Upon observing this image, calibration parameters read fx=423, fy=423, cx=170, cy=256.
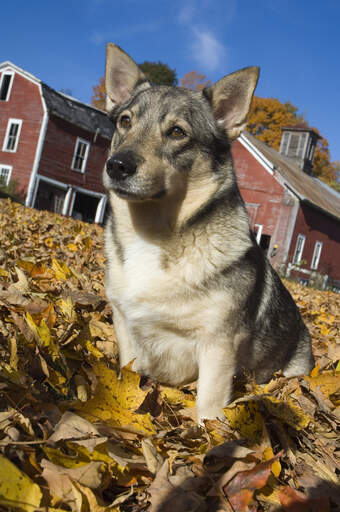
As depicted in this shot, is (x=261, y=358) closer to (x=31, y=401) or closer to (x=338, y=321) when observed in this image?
(x=31, y=401)

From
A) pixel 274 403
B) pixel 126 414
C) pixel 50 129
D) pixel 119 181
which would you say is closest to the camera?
pixel 126 414

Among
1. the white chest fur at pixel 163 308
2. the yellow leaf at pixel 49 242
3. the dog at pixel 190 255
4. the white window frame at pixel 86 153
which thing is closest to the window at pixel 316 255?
the white window frame at pixel 86 153

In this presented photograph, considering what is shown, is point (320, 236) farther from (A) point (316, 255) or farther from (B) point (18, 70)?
(B) point (18, 70)

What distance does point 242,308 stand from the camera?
8.73ft

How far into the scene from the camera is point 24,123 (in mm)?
27969

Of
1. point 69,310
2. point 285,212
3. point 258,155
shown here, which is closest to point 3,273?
point 69,310

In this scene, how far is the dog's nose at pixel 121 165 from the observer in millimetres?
2686

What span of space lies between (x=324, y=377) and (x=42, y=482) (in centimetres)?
201

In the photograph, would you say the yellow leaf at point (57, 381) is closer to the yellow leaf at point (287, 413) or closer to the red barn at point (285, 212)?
the yellow leaf at point (287, 413)

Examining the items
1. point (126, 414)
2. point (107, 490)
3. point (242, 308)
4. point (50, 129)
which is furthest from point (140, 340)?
point (50, 129)

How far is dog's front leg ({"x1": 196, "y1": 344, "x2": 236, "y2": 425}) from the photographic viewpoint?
2.44m

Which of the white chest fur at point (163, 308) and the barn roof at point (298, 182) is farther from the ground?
the barn roof at point (298, 182)

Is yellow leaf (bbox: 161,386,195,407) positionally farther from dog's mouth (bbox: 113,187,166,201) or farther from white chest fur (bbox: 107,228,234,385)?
dog's mouth (bbox: 113,187,166,201)

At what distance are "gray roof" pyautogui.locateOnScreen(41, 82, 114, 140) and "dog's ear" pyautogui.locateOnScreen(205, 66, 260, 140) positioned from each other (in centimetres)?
2602
